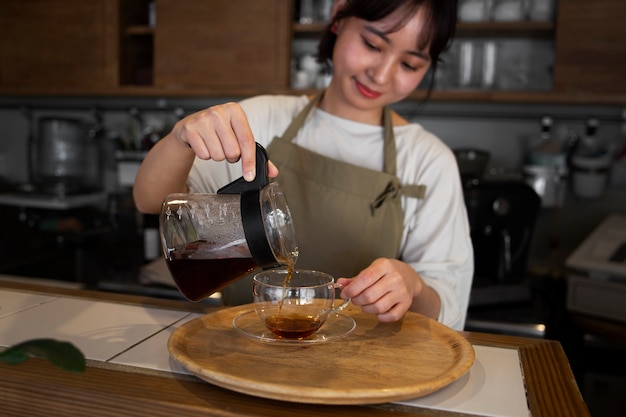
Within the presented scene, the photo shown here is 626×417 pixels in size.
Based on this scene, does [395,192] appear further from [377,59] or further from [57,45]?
[57,45]

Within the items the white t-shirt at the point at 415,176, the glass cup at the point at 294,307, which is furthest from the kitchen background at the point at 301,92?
the glass cup at the point at 294,307

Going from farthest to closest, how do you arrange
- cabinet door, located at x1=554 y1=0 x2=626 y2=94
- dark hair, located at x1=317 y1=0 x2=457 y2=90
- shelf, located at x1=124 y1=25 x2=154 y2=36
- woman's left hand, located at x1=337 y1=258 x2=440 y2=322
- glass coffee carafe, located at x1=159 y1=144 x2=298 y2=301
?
shelf, located at x1=124 y1=25 x2=154 y2=36 → cabinet door, located at x1=554 y1=0 x2=626 y2=94 → dark hair, located at x1=317 y1=0 x2=457 y2=90 → woman's left hand, located at x1=337 y1=258 x2=440 y2=322 → glass coffee carafe, located at x1=159 y1=144 x2=298 y2=301

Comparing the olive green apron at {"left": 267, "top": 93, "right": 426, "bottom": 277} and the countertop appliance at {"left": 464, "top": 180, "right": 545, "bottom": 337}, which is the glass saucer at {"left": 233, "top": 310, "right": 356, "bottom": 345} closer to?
the olive green apron at {"left": 267, "top": 93, "right": 426, "bottom": 277}

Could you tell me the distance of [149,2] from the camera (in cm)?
287

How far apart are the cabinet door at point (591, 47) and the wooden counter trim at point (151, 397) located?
1.70m

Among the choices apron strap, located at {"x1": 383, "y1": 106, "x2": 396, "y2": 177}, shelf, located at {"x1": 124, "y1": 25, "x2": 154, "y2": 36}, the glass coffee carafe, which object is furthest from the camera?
shelf, located at {"x1": 124, "y1": 25, "x2": 154, "y2": 36}

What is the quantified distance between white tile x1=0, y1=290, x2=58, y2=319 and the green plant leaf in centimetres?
50

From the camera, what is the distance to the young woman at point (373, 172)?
3.99ft

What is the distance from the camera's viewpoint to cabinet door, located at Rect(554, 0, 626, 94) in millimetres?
2148

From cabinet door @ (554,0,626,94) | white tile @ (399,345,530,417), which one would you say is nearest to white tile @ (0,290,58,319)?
white tile @ (399,345,530,417)

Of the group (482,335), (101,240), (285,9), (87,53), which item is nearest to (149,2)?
(87,53)

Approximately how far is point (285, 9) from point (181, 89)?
0.57m

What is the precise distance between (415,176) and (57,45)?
2.14m

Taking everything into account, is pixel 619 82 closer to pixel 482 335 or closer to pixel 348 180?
pixel 348 180
